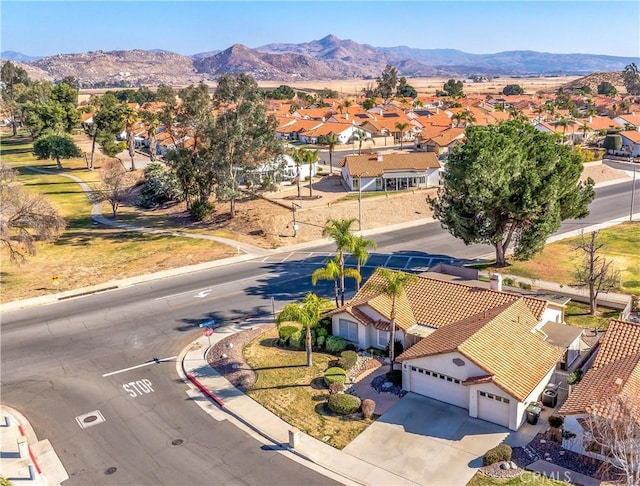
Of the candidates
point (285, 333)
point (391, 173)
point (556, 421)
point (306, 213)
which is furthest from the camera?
point (391, 173)

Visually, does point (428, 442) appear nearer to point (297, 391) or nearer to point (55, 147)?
point (297, 391)

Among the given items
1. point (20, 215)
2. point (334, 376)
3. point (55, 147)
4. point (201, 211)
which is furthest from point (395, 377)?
point (55, 147)

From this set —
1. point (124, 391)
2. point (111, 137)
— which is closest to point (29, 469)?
point (124, 391)

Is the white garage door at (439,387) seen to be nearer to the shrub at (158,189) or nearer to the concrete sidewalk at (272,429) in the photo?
the concrete sidewalk at (272,429)

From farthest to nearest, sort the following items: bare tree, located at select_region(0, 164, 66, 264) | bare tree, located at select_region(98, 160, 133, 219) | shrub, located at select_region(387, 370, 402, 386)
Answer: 1. bare tree, located at select_region(98, 160, 133, 219)
2. bare tree, located at select_region(0, 164, 66, 264)
3. shrub, located at select_region(387, 370, 402, 386)

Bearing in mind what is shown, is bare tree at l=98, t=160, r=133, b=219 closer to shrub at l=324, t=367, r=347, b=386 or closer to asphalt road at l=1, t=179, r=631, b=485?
asphalt road at l=1, t=179, r=631, b=485

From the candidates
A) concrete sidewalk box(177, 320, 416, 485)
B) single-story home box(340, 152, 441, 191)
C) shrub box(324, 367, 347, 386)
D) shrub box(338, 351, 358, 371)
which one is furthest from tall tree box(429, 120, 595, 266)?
single-story home box(340, 152, 441, 191)

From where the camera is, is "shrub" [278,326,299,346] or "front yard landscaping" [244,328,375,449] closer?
"front yard landscaping" [244,328,375,449]
